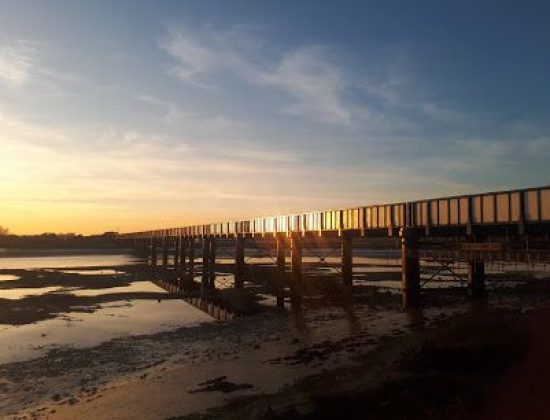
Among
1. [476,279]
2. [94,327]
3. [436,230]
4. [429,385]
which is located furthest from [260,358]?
[476,279]

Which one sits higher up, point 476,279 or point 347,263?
point 347,263

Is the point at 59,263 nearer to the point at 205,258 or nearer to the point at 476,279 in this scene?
the point at 205,258

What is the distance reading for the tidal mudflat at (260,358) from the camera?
15250 mm

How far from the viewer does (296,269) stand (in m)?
45.0

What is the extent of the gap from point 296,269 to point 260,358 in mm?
23403

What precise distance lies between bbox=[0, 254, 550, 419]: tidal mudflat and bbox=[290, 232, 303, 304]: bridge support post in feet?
5.49

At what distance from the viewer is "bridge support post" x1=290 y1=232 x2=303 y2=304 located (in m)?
40.3

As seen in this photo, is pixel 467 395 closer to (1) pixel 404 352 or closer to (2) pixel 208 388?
(1) pixel 404 352

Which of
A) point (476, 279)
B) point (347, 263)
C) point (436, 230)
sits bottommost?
point (476, 279)

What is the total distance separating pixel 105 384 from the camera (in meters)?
19.1

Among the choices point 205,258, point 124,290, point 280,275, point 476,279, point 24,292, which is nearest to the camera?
point 476,279

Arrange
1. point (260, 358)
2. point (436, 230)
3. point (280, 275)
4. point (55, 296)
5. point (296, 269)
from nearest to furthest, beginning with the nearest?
point (260, 358) → point (436, 230) → point (280, 275) → point (296, 269) → point (55, 296)

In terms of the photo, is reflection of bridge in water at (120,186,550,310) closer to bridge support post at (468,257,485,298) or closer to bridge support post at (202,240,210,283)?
bridge support post at (468,257,485,298)

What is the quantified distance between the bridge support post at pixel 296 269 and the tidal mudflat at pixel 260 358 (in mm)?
1675
